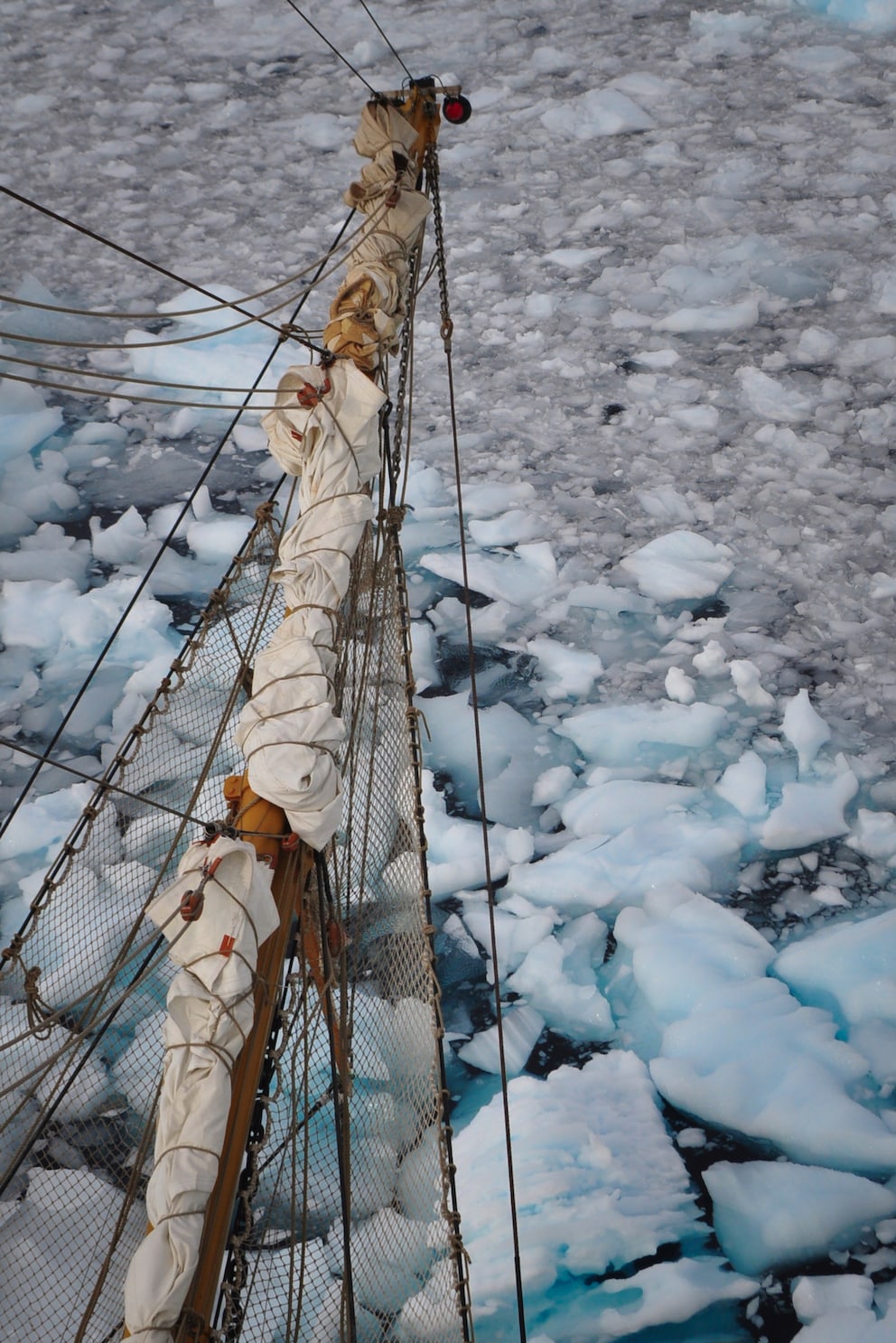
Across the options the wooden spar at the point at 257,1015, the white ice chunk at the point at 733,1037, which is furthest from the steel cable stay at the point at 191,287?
the white ice chunk at the point at 733,1037

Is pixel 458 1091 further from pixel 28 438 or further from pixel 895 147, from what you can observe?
pixel 895 147

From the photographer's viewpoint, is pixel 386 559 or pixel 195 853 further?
pixel 386 559

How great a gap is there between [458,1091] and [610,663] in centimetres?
135

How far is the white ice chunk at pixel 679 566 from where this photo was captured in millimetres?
3576

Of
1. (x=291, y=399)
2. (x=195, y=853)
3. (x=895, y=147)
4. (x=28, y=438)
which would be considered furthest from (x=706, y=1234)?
(x=895, y=147)

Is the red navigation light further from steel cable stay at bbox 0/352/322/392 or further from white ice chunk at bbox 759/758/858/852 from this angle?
white ice chunk at bbox 759/758/858/852

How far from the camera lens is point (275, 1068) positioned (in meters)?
2.07

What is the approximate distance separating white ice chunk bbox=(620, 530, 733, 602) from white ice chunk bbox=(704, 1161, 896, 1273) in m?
1.74

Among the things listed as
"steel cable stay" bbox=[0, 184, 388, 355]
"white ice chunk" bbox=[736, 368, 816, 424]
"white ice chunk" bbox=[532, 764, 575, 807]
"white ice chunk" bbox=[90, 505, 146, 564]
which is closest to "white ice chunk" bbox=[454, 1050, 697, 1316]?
"white ice chunk" bbox=[532, 764, 575, 807]

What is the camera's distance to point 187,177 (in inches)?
205

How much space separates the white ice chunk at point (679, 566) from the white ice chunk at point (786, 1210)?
1.74 metres

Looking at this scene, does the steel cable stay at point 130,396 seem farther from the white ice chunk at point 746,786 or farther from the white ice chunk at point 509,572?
the white ice chunk at point 746,786

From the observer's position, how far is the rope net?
2.06 metres

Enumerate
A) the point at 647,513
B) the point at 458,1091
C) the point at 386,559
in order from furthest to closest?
the point at 647,513 → the point at 386,559 → the point at 458,1091
